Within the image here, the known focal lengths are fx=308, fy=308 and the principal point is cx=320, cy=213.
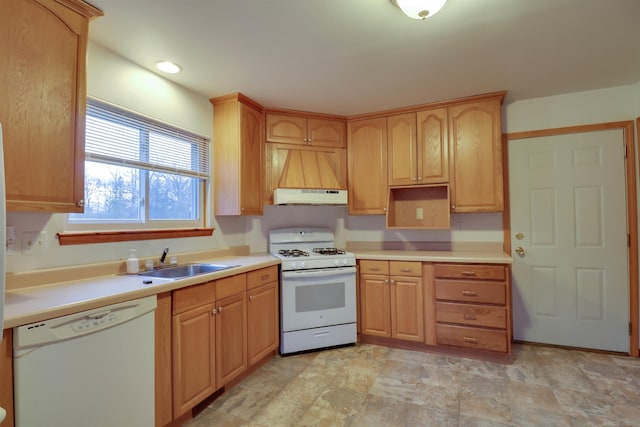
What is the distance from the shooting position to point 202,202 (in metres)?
2.78

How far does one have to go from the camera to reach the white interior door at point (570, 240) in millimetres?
2693

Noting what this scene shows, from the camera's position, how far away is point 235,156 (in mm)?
2727

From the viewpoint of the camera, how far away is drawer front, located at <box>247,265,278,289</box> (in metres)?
2.37

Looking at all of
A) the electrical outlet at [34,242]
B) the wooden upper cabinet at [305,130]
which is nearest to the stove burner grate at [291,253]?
the wooden upper cabinet at [305,130]

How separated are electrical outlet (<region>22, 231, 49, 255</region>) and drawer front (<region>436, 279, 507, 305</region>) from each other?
276 cm

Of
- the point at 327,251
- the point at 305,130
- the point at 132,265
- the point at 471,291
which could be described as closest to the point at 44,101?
→ the point at 132,265

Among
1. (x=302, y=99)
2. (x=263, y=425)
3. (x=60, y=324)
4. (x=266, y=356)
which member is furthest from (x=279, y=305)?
(x=302, y=99)

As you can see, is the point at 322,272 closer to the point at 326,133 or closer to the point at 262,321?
the point at 262,321

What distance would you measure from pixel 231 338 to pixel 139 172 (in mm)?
1368

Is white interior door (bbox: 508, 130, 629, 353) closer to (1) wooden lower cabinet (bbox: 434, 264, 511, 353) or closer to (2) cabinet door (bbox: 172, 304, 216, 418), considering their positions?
(1) wooden lower cabinet (bbox: 434, 264, 511, 353)

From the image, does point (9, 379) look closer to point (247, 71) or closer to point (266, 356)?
point (266, 356)

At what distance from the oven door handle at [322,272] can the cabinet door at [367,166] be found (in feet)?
2.27

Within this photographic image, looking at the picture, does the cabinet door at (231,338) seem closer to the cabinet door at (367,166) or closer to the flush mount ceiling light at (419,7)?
the cabinet door at (367,166)

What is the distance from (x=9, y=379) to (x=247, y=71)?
6.92 ft
